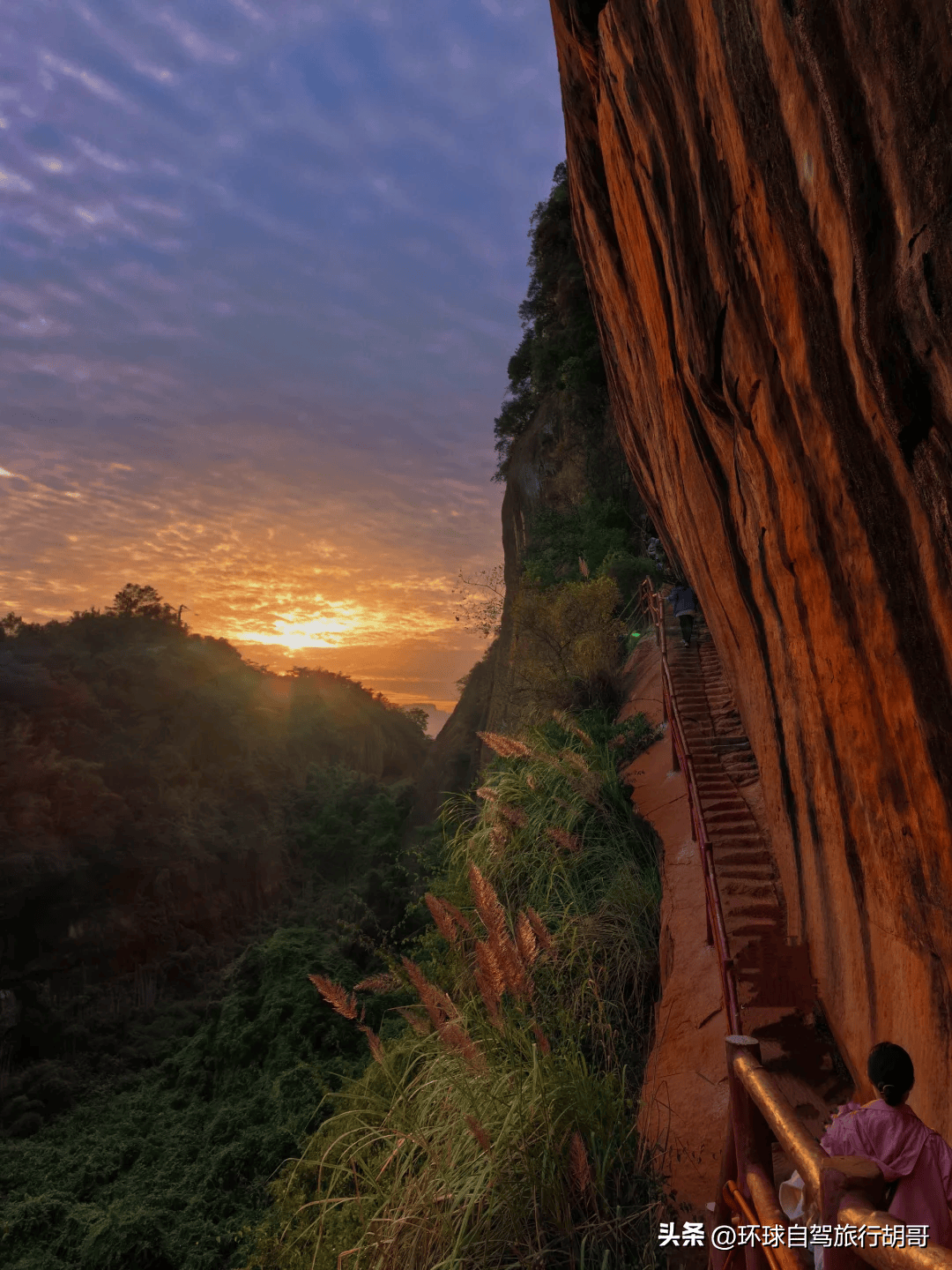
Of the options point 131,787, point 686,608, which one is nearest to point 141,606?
point 131,787

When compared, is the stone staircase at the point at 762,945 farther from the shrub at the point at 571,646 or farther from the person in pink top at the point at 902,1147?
the shrub at the point at 571,646

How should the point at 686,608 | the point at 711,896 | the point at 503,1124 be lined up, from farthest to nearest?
the point at 686,608, the point at 711,896, the point at 503,1124

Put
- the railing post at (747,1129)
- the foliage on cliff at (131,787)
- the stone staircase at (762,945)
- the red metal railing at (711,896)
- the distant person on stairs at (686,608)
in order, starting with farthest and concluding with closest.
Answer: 1. the foliage on cliff at (131,787)
2. the distant person on stairs at (686,608)
3. the stone staircase at (762,945)
4. the red metal railing at (711,896)
5. the railing post at (747,1129)

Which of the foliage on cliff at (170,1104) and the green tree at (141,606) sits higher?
the green tree at (141,606)

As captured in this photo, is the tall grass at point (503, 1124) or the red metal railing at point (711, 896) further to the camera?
the red metal railing at point (711, 896)

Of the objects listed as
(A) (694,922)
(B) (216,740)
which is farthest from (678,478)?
(B) (216,740)

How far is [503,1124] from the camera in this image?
3293mm

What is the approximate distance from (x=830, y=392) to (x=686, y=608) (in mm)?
10155

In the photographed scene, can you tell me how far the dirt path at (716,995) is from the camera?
3.56 meters

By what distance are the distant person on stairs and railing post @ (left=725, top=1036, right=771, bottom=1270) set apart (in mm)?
10892

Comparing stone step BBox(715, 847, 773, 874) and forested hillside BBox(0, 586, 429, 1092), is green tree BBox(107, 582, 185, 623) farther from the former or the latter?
stone step BBox(715, 847, 773, 874)

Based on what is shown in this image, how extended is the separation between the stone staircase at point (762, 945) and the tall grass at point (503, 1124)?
2.72ft

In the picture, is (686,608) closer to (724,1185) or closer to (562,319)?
(724,1185)

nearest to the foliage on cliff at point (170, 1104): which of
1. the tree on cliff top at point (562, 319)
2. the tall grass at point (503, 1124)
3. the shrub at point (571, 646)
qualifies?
the tall grass at point (503, 1124)
